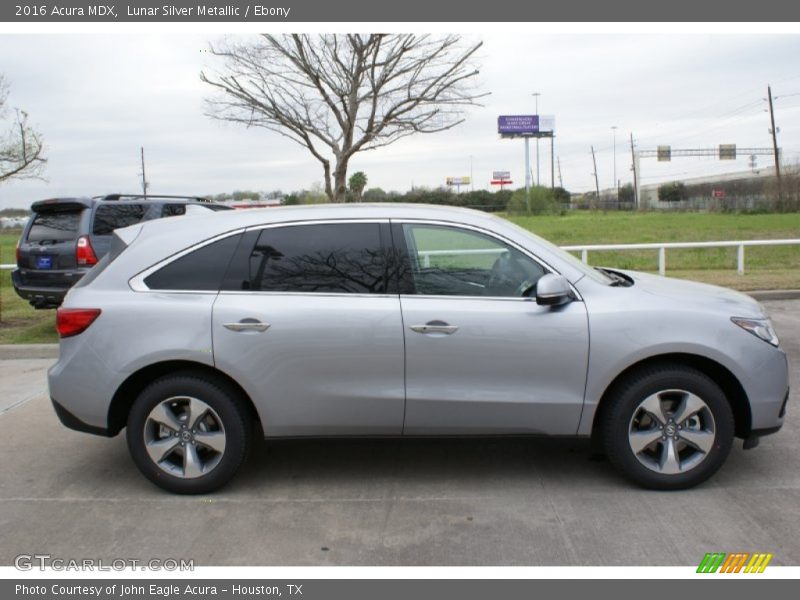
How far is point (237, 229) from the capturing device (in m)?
4.38

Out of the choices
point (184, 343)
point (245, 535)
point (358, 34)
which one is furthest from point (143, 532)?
point (358, 34)

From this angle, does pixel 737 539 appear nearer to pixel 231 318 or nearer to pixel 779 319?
pixel 231 318

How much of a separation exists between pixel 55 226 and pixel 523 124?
75.0 m

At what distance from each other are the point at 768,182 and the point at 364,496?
190 ft

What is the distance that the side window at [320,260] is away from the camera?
4254mm

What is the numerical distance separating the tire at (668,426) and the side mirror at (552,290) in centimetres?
62

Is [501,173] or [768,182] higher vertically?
[501,173]

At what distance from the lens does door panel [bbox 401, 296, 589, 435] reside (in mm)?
4082

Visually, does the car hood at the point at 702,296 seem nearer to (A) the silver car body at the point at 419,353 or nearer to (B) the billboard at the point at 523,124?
(A) the silver car body at the point at 419,353

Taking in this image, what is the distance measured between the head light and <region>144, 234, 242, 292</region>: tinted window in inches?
119

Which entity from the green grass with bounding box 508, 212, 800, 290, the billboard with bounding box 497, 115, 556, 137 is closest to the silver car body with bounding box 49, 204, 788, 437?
the green grass with bounding box 508, 212, 800, 290

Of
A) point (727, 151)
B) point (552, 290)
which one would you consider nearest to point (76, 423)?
point (552, 290)

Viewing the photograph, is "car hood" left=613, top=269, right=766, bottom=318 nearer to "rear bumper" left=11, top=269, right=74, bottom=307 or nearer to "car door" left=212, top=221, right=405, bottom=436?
"car door" left=212, top=221, right=405, bottom=436

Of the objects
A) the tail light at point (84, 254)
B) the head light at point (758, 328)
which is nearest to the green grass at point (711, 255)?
the head light at point (758, 328)
